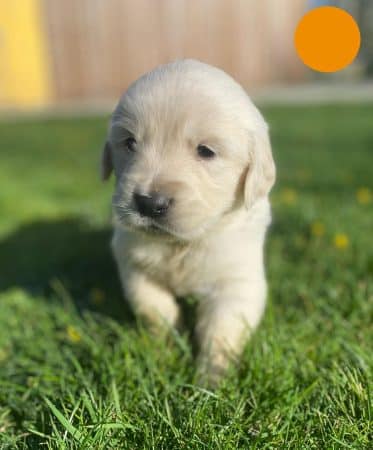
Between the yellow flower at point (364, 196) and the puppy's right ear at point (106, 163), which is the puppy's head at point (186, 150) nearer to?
the puppy's right ear at point (106, 163)

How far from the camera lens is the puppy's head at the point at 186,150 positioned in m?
2.18

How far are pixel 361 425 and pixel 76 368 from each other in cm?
126

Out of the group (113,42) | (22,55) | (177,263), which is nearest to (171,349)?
(177,263)

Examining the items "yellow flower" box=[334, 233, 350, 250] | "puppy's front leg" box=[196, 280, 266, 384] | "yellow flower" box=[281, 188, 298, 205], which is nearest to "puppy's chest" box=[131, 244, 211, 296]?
"puppy's front leg" box=[196, 280, 266, 384]

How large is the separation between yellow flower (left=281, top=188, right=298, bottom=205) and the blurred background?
9507mm

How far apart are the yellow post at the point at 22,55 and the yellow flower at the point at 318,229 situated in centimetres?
1183

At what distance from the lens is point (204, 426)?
1.88 m

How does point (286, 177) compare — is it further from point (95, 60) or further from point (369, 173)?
point (95, 60)

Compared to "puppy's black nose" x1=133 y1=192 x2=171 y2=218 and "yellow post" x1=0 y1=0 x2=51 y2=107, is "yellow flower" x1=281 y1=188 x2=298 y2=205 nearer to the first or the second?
"puppy's black nose" x1=133 y1=192 x2=171 y2=218

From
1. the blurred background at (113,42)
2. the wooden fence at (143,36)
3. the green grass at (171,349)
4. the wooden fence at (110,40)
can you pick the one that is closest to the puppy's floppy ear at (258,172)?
the green grass at (171,349)

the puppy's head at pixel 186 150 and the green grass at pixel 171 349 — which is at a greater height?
the puppy's head at pixel 186 150

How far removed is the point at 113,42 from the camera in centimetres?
1455

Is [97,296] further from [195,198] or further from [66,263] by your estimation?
[195,198]

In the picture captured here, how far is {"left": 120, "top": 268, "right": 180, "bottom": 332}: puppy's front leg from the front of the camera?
2641mm
